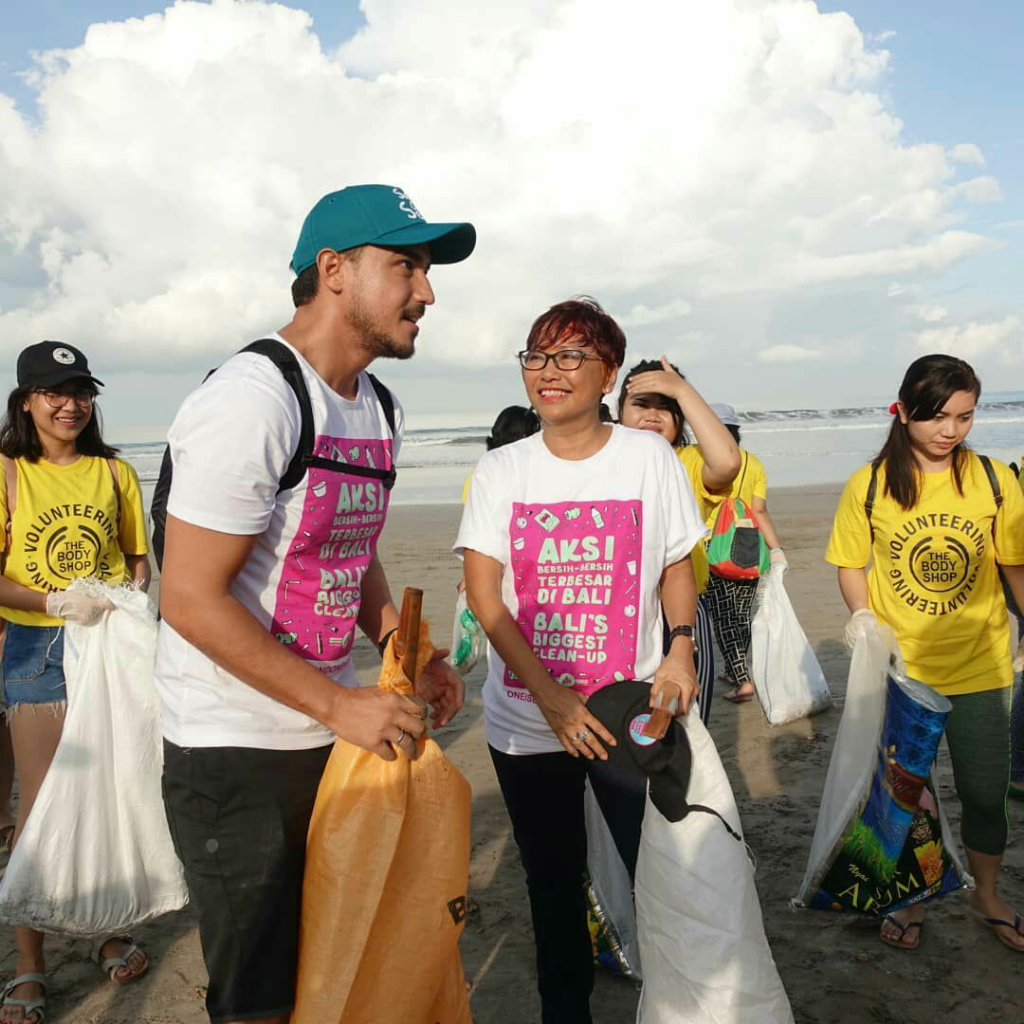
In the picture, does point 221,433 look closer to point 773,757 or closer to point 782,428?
point 773,757

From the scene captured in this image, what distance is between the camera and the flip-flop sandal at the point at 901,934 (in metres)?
3.28

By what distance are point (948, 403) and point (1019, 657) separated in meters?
1.54

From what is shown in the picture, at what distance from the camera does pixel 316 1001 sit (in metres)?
1.86

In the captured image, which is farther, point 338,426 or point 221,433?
point 338,426

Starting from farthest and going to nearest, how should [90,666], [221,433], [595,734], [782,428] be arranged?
[782,428], [90,666], [595,734], [221,433]

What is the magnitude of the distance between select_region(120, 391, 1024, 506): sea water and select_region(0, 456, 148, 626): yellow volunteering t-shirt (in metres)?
10.9

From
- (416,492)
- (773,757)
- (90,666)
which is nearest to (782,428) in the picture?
(416,492)

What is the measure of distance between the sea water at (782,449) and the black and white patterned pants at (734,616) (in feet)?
23.5

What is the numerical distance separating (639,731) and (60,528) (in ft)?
7.90

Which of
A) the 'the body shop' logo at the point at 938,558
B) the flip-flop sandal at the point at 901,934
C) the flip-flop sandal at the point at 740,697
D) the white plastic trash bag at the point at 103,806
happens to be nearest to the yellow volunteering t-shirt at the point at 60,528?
Result: the white plastic trash bag at the point at 103,806

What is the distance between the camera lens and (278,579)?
6.34ft

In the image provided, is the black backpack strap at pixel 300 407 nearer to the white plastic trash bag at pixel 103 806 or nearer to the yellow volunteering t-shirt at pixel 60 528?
the white plastic trash bag at pixel 103 806

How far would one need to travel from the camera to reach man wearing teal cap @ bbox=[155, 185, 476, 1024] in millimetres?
1747

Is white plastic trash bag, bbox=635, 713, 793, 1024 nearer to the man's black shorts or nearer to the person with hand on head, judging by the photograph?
the person with hand on head
